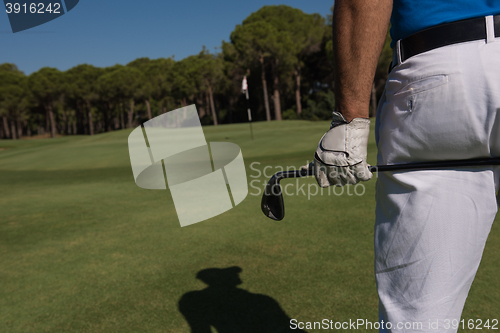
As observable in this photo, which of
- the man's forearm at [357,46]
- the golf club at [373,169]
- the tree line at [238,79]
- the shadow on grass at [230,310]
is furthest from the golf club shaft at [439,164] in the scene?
the tree line at [238,79]

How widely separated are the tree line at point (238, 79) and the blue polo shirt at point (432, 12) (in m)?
37.2

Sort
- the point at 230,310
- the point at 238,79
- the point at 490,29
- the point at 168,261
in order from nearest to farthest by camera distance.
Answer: the point at 490,29 < the point at 230,310 < the point at 168,261 < the point at 238,79

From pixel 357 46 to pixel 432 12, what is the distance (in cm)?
24

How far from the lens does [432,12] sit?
3.78ft

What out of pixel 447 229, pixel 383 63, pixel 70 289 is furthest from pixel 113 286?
pixel 383 63

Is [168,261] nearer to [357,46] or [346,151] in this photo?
[346,151]

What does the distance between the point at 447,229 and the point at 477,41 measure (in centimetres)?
53

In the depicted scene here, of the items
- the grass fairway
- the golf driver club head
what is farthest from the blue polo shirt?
the grass fairway

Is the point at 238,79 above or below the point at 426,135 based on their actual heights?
above

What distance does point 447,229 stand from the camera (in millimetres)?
1126

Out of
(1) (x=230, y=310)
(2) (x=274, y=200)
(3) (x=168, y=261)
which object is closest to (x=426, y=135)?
(2) (x=274, y=200)

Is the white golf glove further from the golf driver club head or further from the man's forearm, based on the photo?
the golf driver club head

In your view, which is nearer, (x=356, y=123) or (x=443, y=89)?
(x=443, y=89)

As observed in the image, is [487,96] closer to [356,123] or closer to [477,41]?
[477,41]
